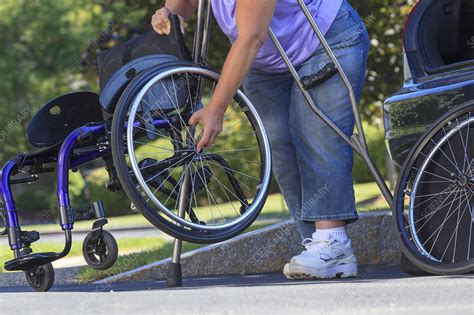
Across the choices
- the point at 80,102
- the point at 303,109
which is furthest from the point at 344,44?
the point at 80,102

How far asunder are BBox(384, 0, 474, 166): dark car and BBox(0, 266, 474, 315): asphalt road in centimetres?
95

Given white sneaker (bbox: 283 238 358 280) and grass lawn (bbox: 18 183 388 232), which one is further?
grass lawn (bbox: 18 183 388 232)

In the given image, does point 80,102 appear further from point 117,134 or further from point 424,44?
point 424,44

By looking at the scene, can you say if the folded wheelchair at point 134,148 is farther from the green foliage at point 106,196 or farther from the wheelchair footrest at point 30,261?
the green foliage at point 106,196

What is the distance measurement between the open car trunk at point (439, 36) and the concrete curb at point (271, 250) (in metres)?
1.55

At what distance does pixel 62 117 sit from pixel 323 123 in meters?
1.23

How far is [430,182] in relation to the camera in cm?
480

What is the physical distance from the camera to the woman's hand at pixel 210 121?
464cm

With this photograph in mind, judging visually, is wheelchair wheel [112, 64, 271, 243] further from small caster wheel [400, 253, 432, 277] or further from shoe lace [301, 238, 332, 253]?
small caster wheel [400, 253, 432, 277]

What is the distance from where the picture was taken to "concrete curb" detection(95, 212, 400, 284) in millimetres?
6785

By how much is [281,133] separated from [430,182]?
2.96ft

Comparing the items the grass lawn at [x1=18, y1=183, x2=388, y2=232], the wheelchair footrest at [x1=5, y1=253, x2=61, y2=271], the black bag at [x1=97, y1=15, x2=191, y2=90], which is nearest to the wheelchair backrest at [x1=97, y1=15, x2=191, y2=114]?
the black bag at [x1=97, y1=15, x2=191, y2=90]

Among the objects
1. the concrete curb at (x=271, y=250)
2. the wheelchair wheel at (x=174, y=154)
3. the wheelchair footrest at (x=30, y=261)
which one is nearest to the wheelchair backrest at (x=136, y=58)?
the wheelchair wheel at (x=174, y=154)

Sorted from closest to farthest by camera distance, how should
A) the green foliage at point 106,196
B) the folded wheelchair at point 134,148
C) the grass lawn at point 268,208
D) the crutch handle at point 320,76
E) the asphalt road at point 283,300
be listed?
the asphalt road at point 283,300, the folded wheelchair at point 134,148, the crutch handle at point 320,76, the grass lawn at point 268,208, the green foliage at point 106,196
